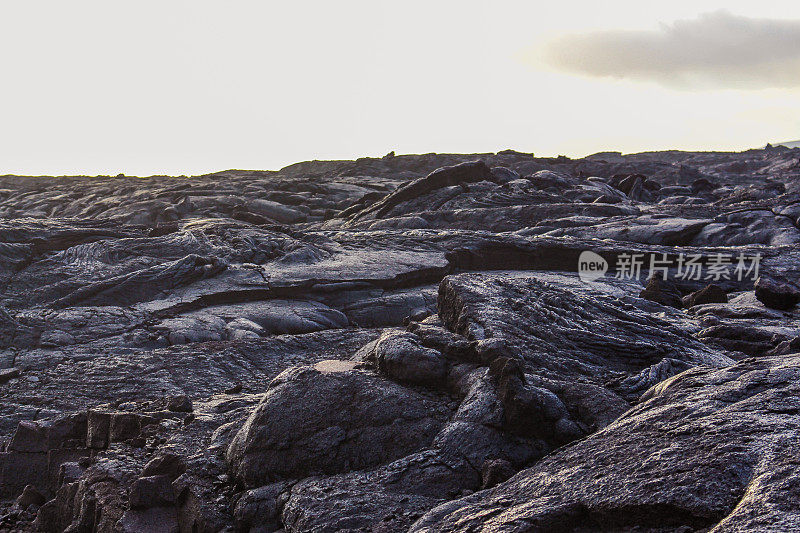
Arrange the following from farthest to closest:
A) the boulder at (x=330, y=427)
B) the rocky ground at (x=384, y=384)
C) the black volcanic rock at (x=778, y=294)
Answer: the black volcanic rock at (x=778, y=294)
the boulder at (x=330, y=427)
the rocky ground at (x=384, y=384)

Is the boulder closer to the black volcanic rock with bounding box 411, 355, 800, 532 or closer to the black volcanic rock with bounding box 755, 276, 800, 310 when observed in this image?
the black volcanic rock with bounding box 411, 355, 800, 532

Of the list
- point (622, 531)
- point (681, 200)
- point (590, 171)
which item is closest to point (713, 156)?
point (590, 171)

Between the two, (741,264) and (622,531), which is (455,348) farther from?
(741,264)

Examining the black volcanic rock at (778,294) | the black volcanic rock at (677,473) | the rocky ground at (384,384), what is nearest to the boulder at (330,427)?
the rocky ground at (384,384)

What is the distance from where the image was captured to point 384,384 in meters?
7.07

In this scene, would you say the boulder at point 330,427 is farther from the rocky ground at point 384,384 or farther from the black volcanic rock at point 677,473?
the black volcanic rock at point 677,473

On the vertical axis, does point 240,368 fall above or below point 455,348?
below

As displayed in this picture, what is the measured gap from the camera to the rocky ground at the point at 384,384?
479 cm

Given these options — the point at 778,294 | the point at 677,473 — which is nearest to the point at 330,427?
the point at 677,473

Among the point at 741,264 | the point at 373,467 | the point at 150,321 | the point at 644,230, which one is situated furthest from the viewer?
the point at 644,230

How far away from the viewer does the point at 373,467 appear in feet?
20.4

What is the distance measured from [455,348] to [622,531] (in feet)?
11.3

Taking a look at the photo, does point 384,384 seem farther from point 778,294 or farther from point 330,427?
point 778,294

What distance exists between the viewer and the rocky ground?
479cm
